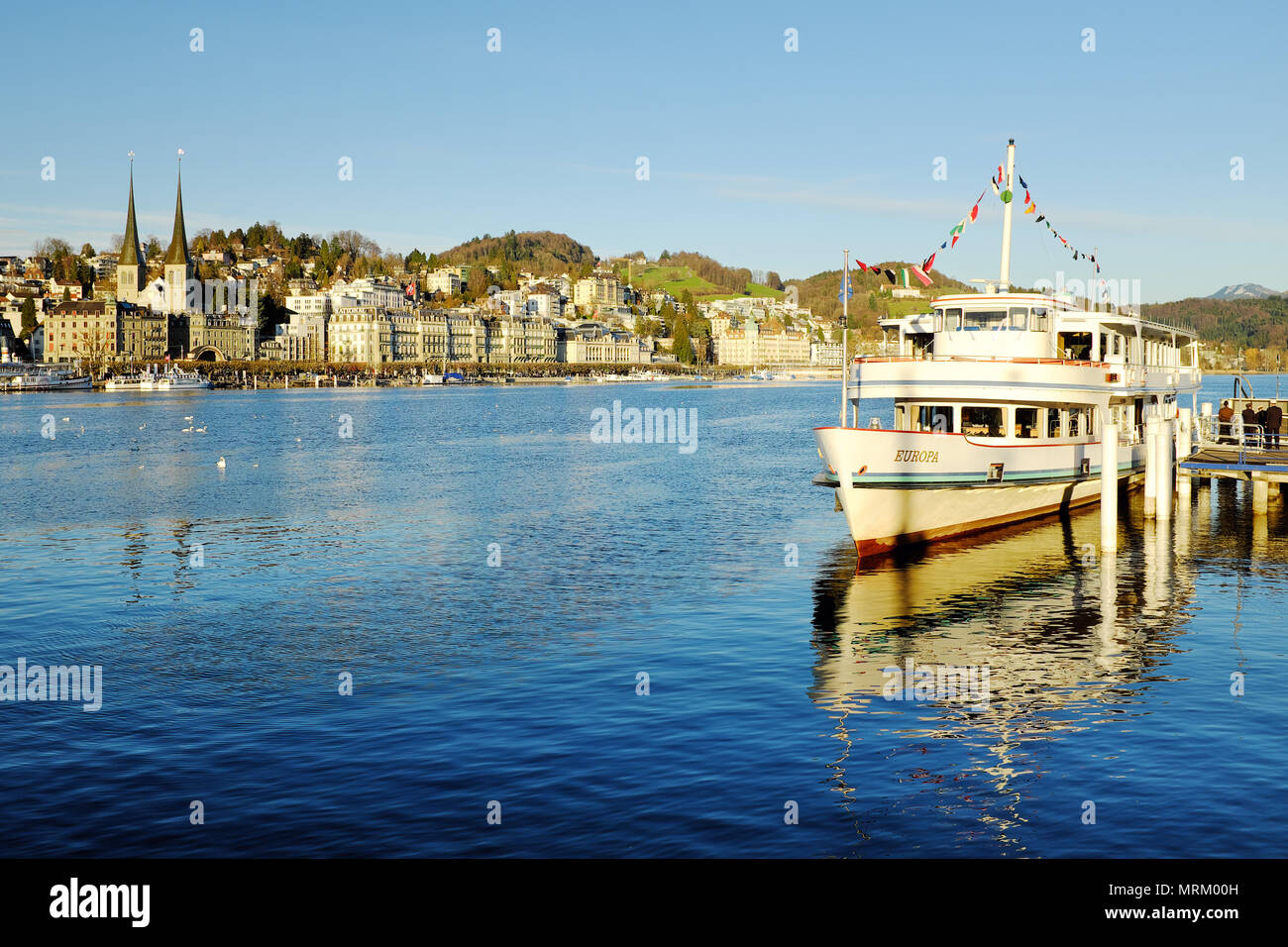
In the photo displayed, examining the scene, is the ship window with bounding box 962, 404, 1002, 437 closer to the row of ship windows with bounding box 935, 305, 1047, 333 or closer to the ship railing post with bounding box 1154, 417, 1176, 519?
the row of ship windows with bounding box 935, 305, 1047, 333

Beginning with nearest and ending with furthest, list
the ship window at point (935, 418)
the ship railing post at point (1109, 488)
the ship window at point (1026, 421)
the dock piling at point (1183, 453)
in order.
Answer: the ship railing post at point (1109, 488), the ship window at point (935, 418), the ship window at point (1026, 421), the dock piling at point (1183, 453)

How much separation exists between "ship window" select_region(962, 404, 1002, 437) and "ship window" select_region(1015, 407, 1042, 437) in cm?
85

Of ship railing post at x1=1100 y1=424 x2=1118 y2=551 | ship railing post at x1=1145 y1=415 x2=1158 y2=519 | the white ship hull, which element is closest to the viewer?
the white ship hull

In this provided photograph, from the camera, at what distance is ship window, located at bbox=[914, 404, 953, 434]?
114 feet

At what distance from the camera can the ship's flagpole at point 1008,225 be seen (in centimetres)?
3669

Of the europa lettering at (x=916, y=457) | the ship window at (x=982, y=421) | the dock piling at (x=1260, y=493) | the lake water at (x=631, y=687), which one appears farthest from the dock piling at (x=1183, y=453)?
the europa lettering at (x=916, y=457)

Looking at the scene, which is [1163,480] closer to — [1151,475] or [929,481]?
[1151,475]

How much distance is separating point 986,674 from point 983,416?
16.9 meters

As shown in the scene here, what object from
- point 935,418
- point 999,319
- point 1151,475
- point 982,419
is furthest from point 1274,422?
point 935,418

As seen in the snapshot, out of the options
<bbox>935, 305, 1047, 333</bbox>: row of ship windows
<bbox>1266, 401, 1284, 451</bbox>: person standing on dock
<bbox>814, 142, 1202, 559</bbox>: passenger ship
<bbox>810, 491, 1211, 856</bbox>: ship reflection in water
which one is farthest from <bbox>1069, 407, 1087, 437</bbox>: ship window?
<bbox>1266, 401, 1284, 451</bbox>: person standing on dock

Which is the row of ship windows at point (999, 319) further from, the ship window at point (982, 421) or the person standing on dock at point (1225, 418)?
the person standing on dock at point (1225, 418)

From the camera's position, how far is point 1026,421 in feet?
116

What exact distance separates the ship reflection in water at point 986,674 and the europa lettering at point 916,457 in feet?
8.68
